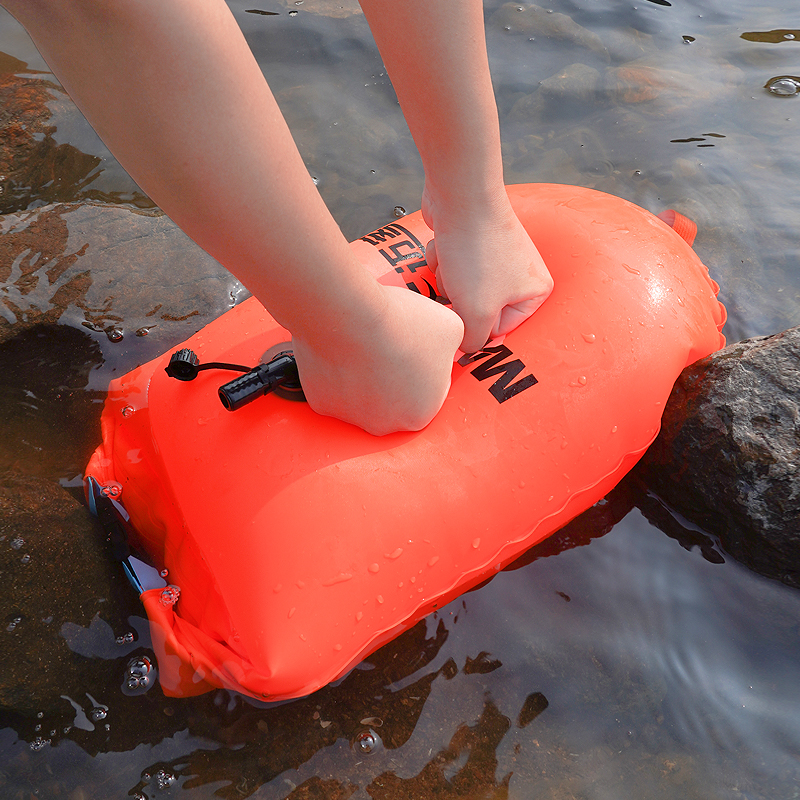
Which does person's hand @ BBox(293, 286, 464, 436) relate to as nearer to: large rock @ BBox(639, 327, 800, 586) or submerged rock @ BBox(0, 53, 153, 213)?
large rock @ BBox(639, 327, 800, 586)

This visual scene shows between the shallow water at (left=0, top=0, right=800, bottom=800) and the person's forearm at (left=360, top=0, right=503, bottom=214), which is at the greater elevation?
the person's forearm at (left=360, top=0, right=503, bottom=214)

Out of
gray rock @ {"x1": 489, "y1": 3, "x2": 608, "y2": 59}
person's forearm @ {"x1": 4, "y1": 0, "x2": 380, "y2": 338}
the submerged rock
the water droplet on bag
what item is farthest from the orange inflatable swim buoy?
gray rock @ {"x1": 489, "y1": 3, "x2": 608, "y2": 59}

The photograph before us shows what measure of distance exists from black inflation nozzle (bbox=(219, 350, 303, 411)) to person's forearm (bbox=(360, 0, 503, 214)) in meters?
0.44

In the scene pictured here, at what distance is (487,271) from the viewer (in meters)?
1.23

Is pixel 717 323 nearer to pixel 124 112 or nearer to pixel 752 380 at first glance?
pixel 752 380

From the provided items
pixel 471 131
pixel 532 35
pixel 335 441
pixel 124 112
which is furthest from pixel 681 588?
pixel 532 35

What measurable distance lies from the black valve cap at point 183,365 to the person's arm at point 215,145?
0.30 meters

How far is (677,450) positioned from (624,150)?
1519 millimetres

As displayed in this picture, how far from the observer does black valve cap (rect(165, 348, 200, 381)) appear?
3.80 feet

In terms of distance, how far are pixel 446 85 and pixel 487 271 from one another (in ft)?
1.11

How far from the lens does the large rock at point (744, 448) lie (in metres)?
1.20

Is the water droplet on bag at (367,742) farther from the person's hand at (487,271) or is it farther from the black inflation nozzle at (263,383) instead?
the person's hand at (487,271)

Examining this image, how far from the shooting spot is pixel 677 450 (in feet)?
4.46

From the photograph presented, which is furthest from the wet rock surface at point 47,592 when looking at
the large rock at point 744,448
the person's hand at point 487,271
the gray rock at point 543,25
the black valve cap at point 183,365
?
the gray rock at point 543,25
